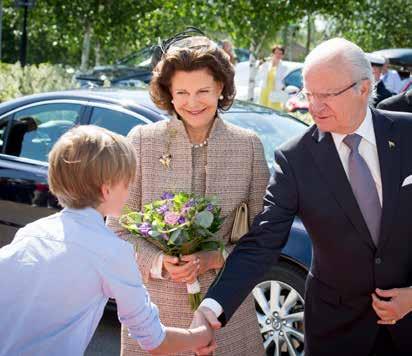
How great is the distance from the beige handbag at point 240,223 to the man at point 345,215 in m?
0.24

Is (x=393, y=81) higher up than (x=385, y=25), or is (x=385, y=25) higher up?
(x=385, y=25)

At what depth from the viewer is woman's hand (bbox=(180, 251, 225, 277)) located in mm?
3168

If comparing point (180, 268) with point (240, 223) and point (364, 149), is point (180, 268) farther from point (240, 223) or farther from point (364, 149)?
point (364, 149)

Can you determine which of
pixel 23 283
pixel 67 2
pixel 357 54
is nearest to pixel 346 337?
pixel 357 54

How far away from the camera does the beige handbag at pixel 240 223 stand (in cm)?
334

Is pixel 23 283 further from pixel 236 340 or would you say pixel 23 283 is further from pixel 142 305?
pixel 236 340

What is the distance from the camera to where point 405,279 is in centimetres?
289

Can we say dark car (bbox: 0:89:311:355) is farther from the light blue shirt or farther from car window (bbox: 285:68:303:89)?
car window (bbox: 285:68:303:89)

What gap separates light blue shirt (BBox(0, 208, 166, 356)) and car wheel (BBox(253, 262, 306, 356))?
117 inches

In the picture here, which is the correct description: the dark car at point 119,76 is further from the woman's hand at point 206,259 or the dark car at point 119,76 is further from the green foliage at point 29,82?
the woman's hand at point 206,259

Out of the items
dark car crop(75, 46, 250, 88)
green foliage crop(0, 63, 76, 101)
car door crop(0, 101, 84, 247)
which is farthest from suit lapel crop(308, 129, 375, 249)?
dark car crop(75, 46, 250, 88)

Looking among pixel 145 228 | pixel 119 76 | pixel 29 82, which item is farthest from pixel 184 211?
pixel 119 76

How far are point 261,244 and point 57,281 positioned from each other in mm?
1024

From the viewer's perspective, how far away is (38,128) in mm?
6273
